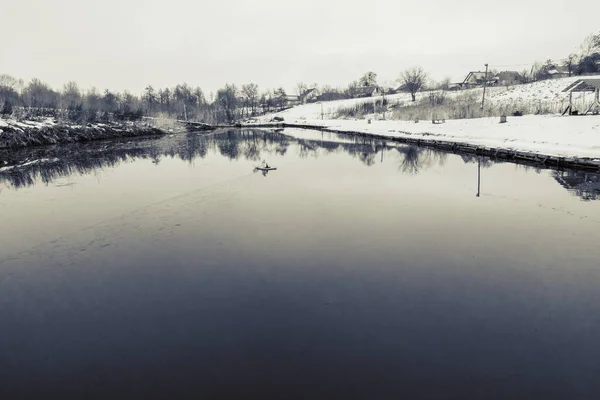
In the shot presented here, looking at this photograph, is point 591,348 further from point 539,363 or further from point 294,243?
point 294,243

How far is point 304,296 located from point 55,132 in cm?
5580

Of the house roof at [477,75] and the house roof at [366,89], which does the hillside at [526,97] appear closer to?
the house roof at [477,75]

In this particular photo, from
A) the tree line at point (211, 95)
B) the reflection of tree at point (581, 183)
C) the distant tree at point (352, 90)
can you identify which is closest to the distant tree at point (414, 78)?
the tree line at point (211, 95)

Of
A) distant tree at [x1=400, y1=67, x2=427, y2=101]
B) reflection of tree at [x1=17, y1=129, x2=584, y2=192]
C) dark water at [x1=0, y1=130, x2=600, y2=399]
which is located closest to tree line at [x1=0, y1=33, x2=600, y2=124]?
distant tree at [x1=400, y1=67, x2=427, y2=101]

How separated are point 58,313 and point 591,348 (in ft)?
35.3

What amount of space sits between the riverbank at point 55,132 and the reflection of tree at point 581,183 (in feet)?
174

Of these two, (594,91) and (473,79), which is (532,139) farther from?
(473,79)

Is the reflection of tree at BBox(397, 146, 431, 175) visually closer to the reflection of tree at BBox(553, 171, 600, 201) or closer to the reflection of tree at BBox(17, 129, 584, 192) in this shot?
the reflection of tree at BBox(17, 129, 584, 192)

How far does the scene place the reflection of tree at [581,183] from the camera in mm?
17764

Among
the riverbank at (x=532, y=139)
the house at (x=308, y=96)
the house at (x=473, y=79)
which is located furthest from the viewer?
the house at (x=308, y=96)

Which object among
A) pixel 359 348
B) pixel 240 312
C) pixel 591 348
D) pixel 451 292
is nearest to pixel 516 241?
pixel 451 292

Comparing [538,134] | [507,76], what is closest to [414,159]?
[538,134]

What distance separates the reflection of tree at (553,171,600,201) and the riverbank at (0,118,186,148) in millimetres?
53101

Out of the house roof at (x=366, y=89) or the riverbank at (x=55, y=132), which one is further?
the house roof at (x=366, y=89)
